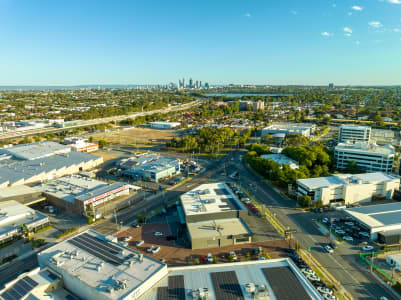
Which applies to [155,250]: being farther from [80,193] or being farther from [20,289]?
[80,193]

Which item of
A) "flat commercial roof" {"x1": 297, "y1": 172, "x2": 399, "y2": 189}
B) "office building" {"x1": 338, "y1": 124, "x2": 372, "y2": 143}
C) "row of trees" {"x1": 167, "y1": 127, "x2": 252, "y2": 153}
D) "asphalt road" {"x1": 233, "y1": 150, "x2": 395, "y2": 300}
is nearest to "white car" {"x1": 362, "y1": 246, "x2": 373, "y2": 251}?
"asphalt road" {"x1": 233, "y1": 150, "x2": 395, "y2": 300}

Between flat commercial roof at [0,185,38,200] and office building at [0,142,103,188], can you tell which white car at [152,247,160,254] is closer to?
flat commercial roof at [0,185,38,200]

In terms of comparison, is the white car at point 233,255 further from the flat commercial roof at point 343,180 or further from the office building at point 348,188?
the flat commercial roof at point 343,180

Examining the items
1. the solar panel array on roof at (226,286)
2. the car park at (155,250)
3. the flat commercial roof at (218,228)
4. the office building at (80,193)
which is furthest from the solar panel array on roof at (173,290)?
the office building at (80,193)

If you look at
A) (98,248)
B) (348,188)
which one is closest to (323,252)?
(348,188)

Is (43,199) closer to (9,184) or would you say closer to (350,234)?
(9,184)

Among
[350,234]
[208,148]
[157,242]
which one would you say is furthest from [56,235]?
[208,148]
